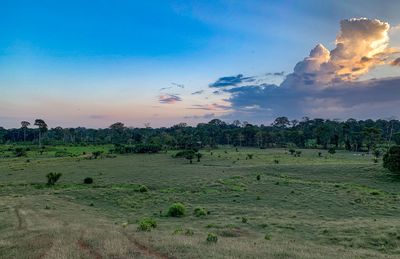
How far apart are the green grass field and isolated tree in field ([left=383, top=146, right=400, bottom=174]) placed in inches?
88.9

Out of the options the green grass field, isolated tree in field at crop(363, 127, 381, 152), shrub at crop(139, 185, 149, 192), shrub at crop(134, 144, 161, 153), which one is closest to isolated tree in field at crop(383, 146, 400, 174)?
the green grass field

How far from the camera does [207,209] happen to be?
49.5 meters

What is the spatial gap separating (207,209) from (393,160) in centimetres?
4705

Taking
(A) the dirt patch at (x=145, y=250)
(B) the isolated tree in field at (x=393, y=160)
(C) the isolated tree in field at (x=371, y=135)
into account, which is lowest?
(A) the dirt patch at (x=145, y=250)

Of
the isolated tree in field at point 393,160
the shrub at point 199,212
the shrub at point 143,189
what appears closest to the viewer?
the shrub at point 199,212

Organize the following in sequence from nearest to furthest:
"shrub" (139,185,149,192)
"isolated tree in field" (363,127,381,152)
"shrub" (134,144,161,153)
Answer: "shrub" (139,185,149,192), "isolated tree in field" (363,127,381,152), "shrub" (134,144,161,153)

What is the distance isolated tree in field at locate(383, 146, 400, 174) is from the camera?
238ft

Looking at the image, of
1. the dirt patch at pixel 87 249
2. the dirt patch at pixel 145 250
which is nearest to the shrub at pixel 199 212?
the dirt patch at pixel 145 250

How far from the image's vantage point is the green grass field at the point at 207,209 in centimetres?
2238

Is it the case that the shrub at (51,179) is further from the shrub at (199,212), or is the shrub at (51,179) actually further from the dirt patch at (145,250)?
the dirt patch at (145,250)

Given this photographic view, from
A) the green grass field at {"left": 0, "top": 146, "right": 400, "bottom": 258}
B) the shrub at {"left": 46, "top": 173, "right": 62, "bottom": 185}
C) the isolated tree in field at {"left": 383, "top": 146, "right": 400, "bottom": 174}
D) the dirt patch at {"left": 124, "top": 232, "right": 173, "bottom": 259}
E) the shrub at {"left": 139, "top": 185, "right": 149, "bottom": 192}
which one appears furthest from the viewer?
the shrub at {"left": 46, "top": 173, "right": 62, "bottom": 185}

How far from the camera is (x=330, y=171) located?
81.6m

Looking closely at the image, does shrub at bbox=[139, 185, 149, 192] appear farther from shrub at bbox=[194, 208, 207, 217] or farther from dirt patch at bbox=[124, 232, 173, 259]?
dirt patch at bbox=[124, 232, 173, 259]

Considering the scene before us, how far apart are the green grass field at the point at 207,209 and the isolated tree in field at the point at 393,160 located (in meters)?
2.26
